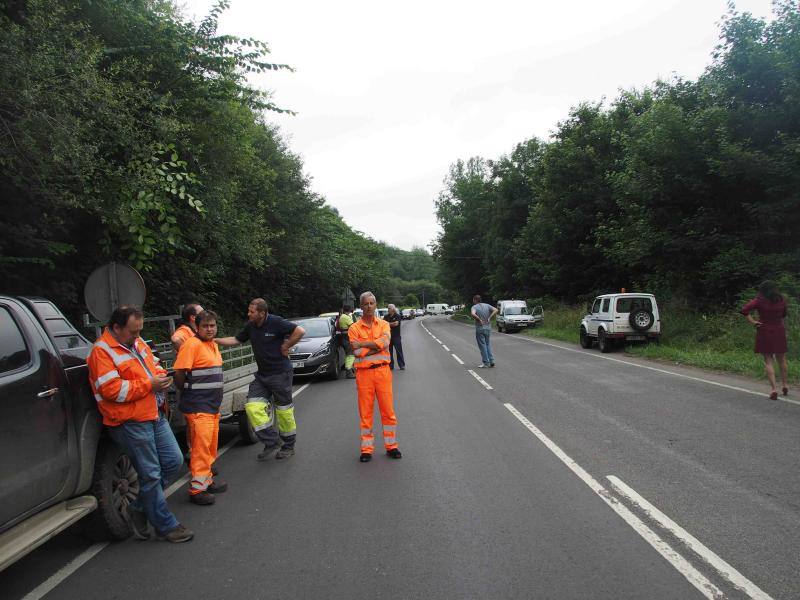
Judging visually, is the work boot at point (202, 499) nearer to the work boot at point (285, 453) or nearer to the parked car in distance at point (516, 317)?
the work boot at point (285, 453)

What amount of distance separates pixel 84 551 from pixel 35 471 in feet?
3.24

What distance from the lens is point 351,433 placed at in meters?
7.77

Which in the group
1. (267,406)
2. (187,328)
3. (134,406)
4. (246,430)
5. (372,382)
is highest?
(187,328)

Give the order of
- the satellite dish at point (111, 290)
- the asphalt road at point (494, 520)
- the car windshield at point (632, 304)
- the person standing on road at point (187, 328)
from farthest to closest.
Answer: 1. the car windshield at point (632, 304)
2. the satellite dish at point (111, 290)
3. the person standing on road at point (187, 328)
4. the asphalt road at point (494, 520)

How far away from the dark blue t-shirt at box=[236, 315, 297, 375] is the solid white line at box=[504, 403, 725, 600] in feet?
10.4

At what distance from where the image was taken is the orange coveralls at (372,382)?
636cm

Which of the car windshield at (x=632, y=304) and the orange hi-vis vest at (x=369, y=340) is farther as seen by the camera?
the car windshield at (x=632, y=304)

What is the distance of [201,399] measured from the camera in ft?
17.2

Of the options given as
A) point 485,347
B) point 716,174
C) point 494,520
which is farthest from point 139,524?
point 716,174

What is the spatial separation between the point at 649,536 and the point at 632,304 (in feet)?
51.0

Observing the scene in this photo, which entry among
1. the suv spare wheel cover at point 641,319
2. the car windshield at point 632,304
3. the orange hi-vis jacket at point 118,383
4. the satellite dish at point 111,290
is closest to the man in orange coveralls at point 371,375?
the orange hi-vis jacket at point 118,383

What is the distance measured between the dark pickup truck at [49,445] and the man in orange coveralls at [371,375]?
2441 millimetres

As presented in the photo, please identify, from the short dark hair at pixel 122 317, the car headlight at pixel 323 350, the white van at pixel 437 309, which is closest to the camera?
the short dark hair at pixel 122 317

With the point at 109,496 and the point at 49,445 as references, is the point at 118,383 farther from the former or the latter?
the point at 109,496
